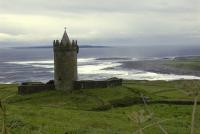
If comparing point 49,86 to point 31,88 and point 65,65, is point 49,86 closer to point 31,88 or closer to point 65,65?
point 31,88

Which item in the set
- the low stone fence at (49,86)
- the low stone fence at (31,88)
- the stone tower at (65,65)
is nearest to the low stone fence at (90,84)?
the low stone fence at (49,86)

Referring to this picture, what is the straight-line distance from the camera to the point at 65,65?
56.7 metres

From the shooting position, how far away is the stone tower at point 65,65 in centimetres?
5619

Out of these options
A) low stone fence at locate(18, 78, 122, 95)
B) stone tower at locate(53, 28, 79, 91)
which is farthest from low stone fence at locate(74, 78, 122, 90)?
stone tower at locate(53, 28, 79, 91)

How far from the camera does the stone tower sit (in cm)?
5619

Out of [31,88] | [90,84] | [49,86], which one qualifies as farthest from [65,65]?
[31,88]

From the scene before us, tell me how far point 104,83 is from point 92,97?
549 centimetres

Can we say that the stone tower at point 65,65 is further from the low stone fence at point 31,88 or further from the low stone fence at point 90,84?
the low stone fence at point 31,88

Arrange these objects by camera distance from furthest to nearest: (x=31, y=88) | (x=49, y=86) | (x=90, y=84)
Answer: (x=49, y=86), (x=31, y=88), (x=90, y=84)

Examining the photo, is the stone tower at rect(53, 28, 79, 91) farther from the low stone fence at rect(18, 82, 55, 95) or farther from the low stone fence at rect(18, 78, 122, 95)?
the low stone fence at rect(18, 82, 55, 95)

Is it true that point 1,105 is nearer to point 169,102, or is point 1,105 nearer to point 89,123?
point 89,123

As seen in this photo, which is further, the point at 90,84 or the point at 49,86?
the point at 49,86

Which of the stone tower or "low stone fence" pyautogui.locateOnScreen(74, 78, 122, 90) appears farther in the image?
the stone tower

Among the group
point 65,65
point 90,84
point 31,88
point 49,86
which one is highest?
point 65,65
